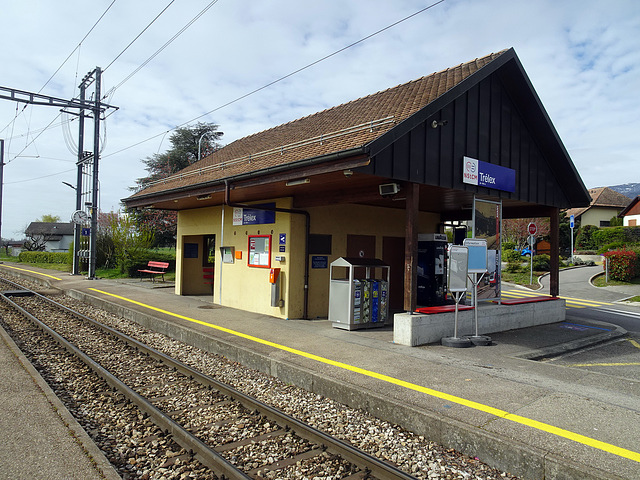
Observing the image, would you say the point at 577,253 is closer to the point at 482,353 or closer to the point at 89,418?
the point at 482,353

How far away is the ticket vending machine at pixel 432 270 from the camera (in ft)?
40.8

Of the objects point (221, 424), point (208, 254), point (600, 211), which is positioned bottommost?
point (221, 424)

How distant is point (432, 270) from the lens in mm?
12438

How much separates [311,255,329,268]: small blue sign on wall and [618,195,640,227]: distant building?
48555 millimetres

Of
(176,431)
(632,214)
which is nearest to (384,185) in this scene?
(176,431)

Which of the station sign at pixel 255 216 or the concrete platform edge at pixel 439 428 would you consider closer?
the concrete platform edge at pixel 439 428

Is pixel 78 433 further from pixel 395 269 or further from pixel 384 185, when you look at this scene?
pixel 395 269

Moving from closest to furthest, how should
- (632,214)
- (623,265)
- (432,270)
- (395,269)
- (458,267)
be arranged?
(458,267) → (432,270) → (395,269) → (623,265) → (632,214)

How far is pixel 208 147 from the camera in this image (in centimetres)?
4103

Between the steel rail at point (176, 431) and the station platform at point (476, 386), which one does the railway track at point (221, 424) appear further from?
the station platform at point (476, 386)

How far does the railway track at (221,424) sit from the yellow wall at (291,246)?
3.79 meters

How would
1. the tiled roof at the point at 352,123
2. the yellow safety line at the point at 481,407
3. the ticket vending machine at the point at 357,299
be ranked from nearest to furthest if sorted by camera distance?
1. the yellow safety line at the point at 481,407
2. the tiled roof at the point at 352,123
3. the ticket vending machine at the point at 357,299

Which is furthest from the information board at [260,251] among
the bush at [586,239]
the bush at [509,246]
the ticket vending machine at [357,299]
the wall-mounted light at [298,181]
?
the bush at [586,239]

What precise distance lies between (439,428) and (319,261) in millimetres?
7208
